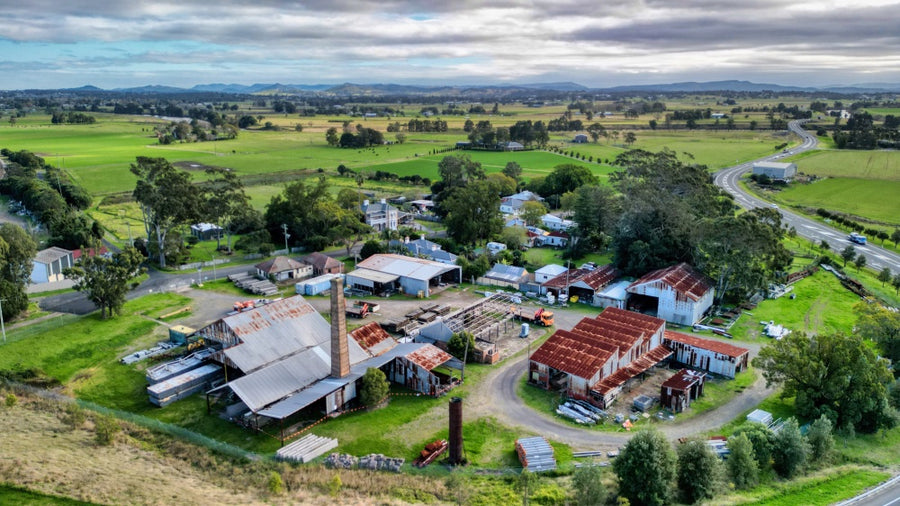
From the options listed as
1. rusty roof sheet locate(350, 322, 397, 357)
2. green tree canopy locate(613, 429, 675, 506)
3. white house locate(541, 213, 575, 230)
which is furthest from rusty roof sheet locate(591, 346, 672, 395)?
white house locate(541, 213, 575, 230)

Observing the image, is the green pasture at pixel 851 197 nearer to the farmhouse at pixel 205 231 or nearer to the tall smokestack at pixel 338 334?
the tall smokestack at pixel 338 334

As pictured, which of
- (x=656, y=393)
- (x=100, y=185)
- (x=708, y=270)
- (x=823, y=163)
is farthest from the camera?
(x=823, y=163)

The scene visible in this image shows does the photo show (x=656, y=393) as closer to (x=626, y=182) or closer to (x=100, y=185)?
(x=626, y=182)

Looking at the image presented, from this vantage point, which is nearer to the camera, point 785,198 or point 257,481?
point 257,481

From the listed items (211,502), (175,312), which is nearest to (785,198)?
(175,312)

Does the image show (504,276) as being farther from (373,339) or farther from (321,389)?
(321,389)

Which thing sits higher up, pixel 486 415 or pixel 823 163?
pixel 823 163

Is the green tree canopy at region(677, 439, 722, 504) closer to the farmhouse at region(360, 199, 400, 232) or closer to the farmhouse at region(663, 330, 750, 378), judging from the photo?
the farmhouse at region(663, 330, 750, 378)
